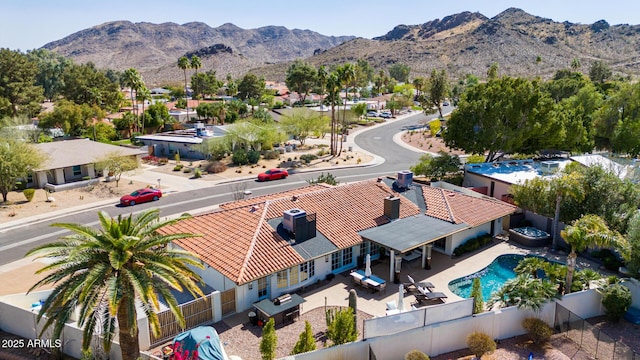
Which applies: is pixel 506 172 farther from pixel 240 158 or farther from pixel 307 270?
pixel 240 158

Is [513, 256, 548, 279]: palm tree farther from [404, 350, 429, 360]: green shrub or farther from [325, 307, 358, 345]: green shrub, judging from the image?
[325, 307, 358, 345]: green shrub

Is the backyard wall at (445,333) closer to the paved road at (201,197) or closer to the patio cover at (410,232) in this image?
the patio cover at (410,232)

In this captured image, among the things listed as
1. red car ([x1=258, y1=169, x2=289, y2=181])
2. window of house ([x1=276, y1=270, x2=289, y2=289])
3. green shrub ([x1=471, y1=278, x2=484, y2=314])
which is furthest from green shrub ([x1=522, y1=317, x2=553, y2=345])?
red car ([x1=258, y1=169, x2=289, y2=181])

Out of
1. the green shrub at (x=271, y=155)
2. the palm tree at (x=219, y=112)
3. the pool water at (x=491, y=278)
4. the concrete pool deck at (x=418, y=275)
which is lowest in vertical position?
the pool water at (x=491, y=278)

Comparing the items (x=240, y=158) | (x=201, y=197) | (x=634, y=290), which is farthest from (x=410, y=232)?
(x=240, y=158)

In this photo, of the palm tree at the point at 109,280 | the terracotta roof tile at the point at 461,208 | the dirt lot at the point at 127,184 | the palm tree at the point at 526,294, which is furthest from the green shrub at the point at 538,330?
the dirt lot at the point at 127,184

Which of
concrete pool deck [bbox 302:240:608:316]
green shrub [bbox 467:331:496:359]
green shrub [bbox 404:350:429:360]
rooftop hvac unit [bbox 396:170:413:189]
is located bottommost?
concrete pool deck [bbox 302:240:608:316]
